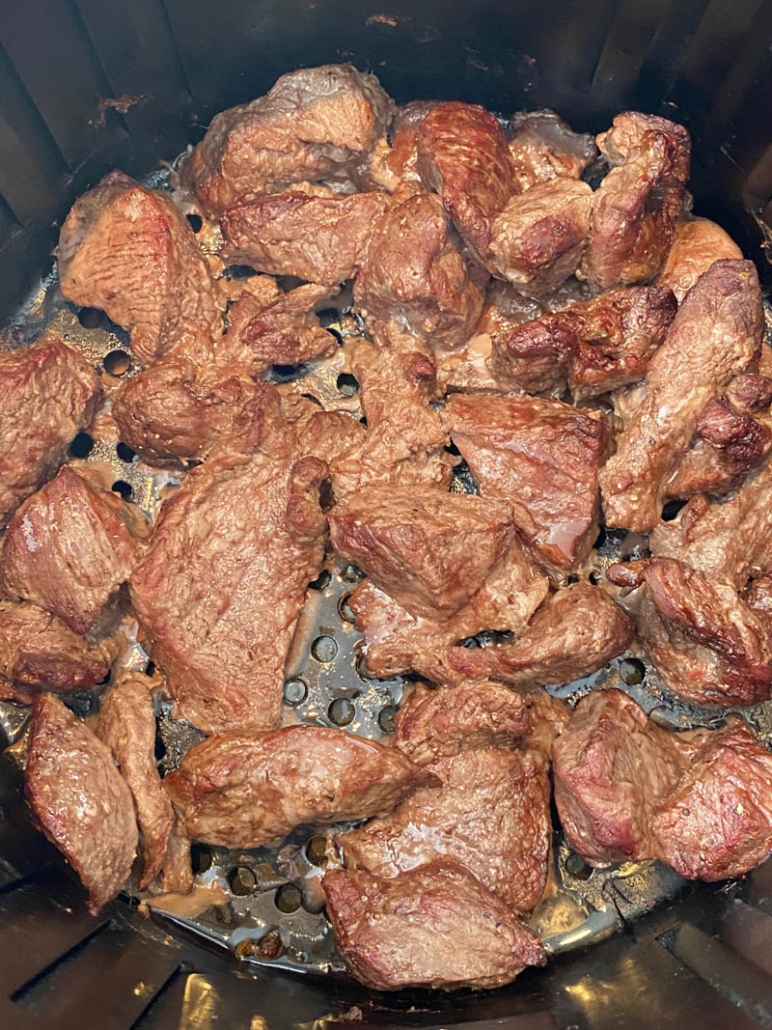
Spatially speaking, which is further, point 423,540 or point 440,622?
point 440,622

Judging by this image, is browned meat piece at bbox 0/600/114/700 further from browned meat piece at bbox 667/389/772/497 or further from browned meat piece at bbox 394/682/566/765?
browned meat piece at bbox 667/389/772/497

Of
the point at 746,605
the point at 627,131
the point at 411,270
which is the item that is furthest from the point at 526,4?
the point at 746,605


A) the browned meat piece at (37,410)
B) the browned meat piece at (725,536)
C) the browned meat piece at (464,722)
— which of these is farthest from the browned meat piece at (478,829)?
the browned meat piece at (37,410)

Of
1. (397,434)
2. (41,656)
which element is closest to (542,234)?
(397,434)

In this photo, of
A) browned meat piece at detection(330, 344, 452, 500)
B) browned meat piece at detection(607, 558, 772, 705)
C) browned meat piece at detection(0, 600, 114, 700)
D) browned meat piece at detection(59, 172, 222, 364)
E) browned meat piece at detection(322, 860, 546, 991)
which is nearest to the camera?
browned meat piece at detection(322, 860, 546, 991)

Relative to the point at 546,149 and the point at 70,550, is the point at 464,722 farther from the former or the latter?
the point at 546,149

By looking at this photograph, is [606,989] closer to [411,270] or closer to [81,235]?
[411,270]

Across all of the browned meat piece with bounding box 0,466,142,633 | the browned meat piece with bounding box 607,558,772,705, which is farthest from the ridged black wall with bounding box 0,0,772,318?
the browned meat piece with bounding box 607,558,772,705
